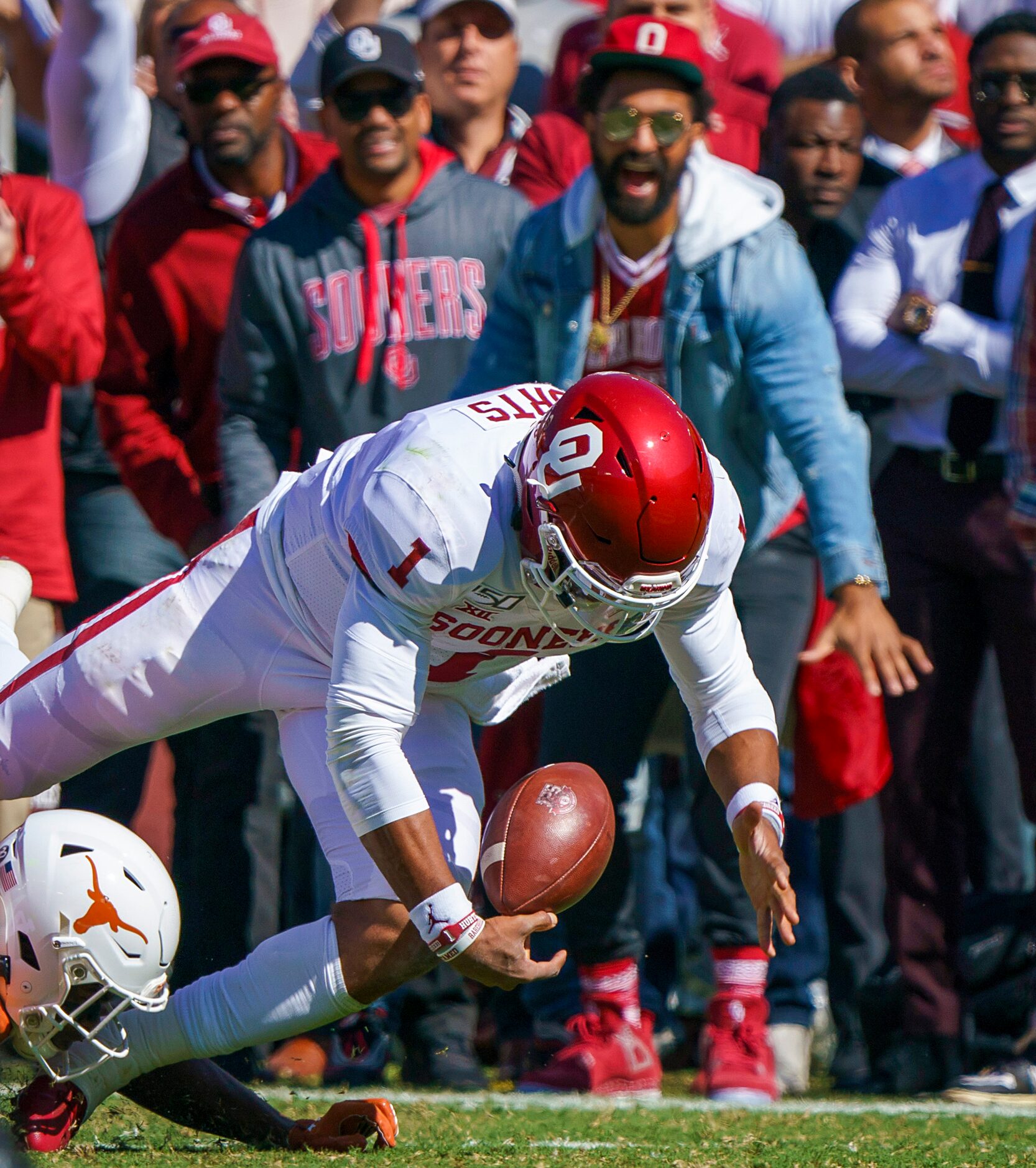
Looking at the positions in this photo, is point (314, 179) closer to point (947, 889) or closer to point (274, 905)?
point (274, 905)

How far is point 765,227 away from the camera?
17.6 feet

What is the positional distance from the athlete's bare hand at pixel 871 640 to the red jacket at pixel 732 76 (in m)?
2.10

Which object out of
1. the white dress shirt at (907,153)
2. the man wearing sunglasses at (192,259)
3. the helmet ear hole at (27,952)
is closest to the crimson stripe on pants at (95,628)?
the helmet ear hole at (27,952)

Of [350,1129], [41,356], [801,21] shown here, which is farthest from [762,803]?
[801,21]

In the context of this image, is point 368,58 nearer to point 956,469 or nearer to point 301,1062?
point 956,469

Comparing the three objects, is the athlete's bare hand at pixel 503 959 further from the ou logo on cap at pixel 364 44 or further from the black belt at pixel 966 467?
the ou logo on cap at pixel 364 44

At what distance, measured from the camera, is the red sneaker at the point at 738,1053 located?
17.0 ft

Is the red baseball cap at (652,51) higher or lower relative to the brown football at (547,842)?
higher

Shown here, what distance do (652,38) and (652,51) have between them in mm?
49

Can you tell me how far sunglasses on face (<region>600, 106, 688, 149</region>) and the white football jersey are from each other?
4.59 feet

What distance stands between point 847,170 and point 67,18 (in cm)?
250

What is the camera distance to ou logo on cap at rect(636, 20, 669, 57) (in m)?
5.45

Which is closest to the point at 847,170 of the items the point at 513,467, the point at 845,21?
the point at 845,21

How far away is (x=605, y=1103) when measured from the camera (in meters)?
5.04
